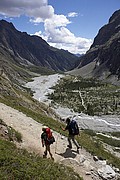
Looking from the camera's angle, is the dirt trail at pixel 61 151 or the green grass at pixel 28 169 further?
the dirt trail at pixel 61 151

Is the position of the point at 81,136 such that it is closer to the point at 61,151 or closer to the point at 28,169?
the point at 61,151

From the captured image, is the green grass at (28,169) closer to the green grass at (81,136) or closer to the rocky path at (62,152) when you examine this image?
the rocky path at (62,152)

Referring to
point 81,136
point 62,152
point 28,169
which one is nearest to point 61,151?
point 62,152

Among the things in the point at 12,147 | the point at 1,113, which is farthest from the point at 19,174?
the point at 1,113

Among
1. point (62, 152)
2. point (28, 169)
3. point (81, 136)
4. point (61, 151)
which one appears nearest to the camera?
point (28, 169)

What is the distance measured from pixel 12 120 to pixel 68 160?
22.5 feet

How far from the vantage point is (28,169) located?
12930 mm

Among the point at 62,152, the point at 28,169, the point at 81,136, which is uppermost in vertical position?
the point at 81,136

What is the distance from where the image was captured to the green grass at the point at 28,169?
12.4m

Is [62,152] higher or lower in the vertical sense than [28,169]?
higher

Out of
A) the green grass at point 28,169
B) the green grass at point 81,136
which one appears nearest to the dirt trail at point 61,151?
the green grass at point 81,136

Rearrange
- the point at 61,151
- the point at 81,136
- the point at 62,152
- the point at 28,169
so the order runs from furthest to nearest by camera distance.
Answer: the point at 81,136 → the point at 61,151 → the point at 62,152 → the point at 28,169

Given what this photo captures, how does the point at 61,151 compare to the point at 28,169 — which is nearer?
the point at 28,169

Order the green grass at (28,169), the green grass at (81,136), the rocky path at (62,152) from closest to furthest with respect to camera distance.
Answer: the green grass at (28,169) → the rocky path at (62,152) → the green grass at (81,136)
